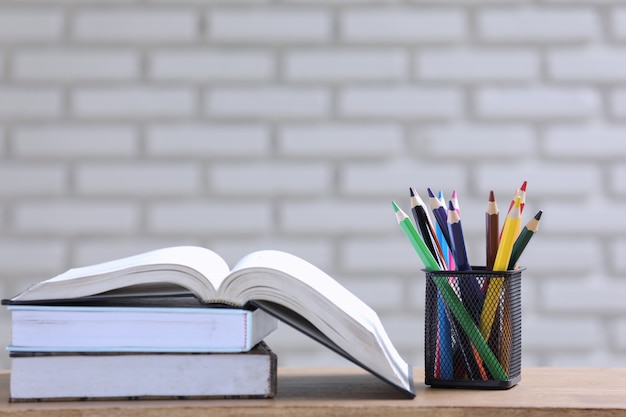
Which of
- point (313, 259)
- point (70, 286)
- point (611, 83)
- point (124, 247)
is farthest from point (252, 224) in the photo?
point (70, 286)

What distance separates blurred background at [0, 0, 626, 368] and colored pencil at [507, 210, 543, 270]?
94 centimetres

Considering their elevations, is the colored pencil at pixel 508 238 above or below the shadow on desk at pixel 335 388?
above

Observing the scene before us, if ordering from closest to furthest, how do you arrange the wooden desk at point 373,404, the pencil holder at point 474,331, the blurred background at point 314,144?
the wooden desk at point 373,404 → the pencil holder at point 474,331 → the blurred background at point 314,144

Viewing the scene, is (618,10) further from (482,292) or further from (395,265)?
(482,292)

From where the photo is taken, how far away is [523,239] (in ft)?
3.01

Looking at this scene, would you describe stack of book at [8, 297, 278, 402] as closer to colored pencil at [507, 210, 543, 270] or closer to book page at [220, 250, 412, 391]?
book page at [220, 250, 412, 391]

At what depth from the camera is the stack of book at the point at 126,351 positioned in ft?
2.64

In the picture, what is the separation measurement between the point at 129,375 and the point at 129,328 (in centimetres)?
5

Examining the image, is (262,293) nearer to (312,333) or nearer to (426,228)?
(312,333)

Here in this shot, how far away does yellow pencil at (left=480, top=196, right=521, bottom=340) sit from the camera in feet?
2.93

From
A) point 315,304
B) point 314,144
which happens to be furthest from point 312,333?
point 314,144

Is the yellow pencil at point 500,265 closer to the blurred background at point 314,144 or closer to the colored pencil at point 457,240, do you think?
the colored pencil at point 457,240

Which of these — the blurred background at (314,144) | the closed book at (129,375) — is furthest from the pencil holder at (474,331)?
the blurred background at (314,144)

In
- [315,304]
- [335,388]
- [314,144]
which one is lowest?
[335,388]
